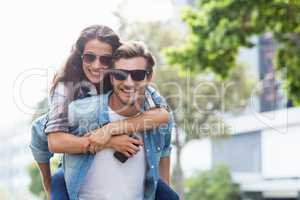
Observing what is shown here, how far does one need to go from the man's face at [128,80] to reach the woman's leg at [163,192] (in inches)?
15.3

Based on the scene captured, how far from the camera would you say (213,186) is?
79.9ft

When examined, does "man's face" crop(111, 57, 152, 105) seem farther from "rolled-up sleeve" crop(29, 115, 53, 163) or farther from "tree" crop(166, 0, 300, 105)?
"tree" crop(166, 0, 300, 105)

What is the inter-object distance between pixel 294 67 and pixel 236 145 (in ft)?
58.7

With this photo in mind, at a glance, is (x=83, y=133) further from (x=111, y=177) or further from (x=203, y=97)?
(x=203, y=97)

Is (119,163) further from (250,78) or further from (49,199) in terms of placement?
(250,78)

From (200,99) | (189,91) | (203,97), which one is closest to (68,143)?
(203,97)

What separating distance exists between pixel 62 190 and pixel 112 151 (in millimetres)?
261

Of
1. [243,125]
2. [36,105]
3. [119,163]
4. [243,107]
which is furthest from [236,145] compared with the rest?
[119,163]

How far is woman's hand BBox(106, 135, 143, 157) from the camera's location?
268 centimetres

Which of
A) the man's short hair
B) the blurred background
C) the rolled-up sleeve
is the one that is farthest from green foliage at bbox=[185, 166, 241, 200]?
the man's short hair

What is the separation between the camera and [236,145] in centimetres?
2766

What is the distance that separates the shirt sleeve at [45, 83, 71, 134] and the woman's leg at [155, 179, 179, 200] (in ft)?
1.58

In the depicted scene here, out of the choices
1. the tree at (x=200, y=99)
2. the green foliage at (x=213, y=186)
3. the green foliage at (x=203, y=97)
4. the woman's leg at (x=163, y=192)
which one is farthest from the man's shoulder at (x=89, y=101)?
the green foliage at (x=213, y=186)

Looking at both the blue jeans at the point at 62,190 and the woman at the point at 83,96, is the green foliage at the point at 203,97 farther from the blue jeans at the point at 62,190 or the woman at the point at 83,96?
the woman at the point at 83,96
